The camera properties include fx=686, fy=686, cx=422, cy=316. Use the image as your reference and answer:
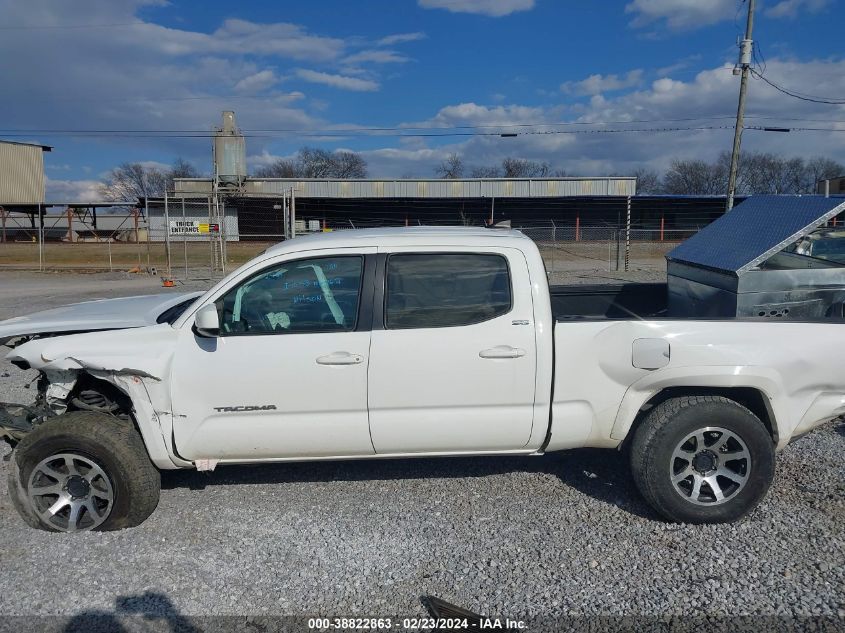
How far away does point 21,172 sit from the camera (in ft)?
169

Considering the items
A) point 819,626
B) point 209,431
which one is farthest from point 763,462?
point 209,431

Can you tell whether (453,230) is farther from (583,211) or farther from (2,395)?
(583,211)

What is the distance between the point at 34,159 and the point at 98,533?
57006 millimetres

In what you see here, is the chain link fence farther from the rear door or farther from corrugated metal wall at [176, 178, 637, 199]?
the rear door

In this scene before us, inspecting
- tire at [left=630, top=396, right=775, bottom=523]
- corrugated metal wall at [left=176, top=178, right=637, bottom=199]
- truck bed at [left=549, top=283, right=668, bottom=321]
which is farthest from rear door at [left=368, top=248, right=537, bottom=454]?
corrugated metal wall at [left=176, top=178, right=637, bottom=199]

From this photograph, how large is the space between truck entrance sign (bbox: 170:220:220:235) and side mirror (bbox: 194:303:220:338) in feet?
49.5

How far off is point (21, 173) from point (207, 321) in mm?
56906

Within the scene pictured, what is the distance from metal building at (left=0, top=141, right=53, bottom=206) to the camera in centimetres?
5072

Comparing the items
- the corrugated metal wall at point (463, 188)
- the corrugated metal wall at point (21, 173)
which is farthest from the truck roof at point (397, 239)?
the corrugated metal wall at point (21, 173)

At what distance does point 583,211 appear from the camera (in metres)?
40.0

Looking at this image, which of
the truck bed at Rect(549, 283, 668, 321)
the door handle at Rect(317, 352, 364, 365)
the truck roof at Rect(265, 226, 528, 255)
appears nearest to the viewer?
the door handle at Rect(317, 352, 364, 365)

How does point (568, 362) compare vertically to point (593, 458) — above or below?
above

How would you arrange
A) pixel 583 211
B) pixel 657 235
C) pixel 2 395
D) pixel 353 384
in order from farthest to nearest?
pixel 583 211 < pixel 657 235 < pixel 2 395 < pixel 353 384

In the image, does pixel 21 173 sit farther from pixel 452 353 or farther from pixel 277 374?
pixel 452 353
